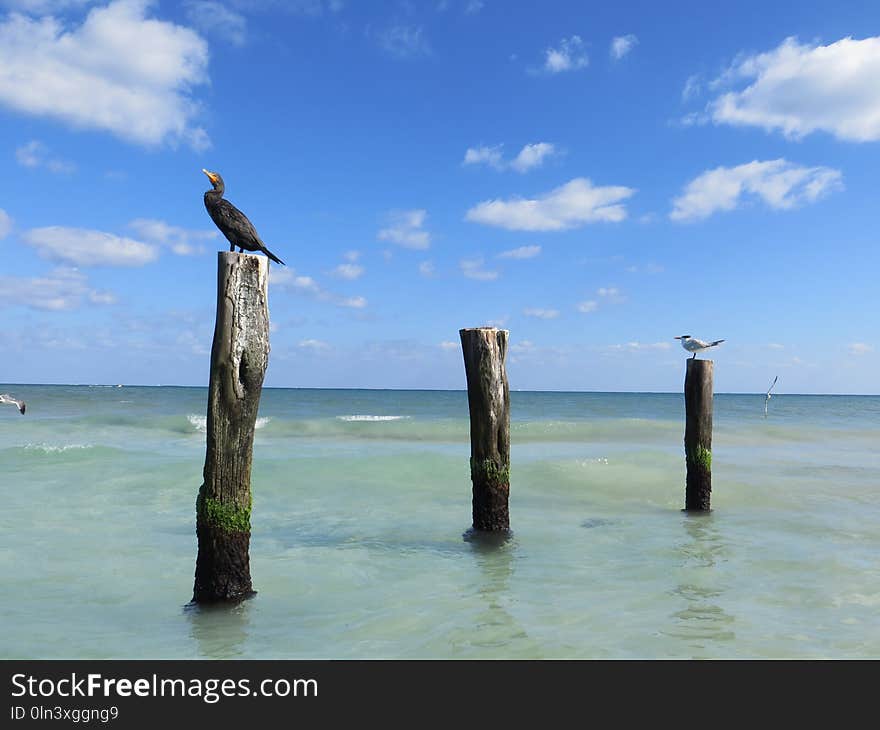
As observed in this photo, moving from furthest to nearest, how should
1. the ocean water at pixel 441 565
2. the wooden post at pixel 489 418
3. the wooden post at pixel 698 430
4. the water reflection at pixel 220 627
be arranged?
the wooden post at pixel 698 430, the wooden post at pixel 489 418, the ocean water at pixel 441 565, the water reflection at pixel 220 627

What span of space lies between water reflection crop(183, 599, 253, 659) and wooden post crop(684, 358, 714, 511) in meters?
7.01

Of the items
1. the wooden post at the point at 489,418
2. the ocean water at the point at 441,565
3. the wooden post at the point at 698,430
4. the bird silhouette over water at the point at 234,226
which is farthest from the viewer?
the wooden post at the point at 698,430

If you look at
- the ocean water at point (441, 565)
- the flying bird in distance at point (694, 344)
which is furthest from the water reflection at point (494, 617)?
the flying bird in distance at point (694, 344)

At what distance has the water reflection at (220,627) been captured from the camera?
510cm

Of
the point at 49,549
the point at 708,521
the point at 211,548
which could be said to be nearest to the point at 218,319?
the point at 211,548

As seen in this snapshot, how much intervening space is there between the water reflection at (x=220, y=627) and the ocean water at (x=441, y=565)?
2 centimetres

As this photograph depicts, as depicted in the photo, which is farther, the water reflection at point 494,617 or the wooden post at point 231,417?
the wooden post at point 231,417

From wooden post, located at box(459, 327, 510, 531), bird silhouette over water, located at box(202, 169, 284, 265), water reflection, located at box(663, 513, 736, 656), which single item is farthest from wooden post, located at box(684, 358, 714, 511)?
bird silhouette over water, located at box(202, 169, 284, 265)

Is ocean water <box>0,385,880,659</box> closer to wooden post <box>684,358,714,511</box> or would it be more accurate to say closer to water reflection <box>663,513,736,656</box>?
water reflection <box>663,513,736,656</box>

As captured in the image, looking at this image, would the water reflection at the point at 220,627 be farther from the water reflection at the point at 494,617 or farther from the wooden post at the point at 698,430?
the wooden post at the point at 698,430

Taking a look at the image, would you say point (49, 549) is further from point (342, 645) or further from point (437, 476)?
point (437, 476)

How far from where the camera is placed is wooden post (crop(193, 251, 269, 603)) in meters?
5.48

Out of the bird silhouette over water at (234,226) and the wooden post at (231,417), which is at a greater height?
the bird silhouette over water at (234,226)

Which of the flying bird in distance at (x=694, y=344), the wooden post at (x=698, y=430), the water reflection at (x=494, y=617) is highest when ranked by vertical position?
the flying bird in distance at (x=694, y=344)
